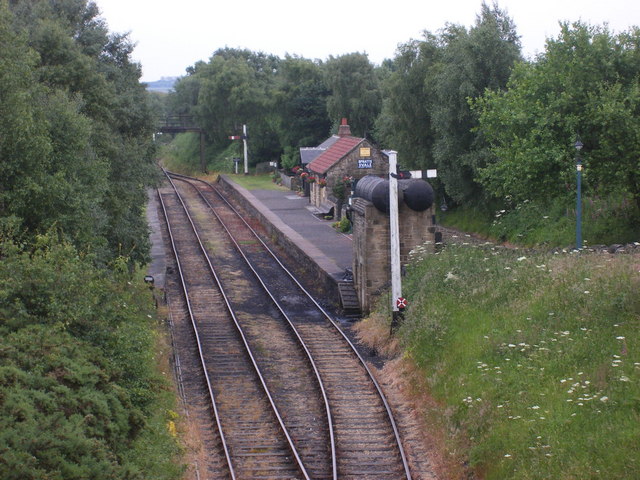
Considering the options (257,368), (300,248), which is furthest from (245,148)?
(257,368)

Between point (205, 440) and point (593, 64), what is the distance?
16827 mm

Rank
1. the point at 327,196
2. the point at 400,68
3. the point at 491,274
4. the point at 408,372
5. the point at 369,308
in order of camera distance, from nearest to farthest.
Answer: the point at 408,372 < the point at 491,274 < the point at 369,308 < the point at 400,68 < the point at 327,196

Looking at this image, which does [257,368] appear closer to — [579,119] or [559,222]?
[579,119]

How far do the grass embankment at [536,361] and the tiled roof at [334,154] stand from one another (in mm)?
23427

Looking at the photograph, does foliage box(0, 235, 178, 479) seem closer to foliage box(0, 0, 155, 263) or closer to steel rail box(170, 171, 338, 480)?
foliage box(0, 0, 155, 263)

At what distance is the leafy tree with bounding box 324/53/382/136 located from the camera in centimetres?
5853

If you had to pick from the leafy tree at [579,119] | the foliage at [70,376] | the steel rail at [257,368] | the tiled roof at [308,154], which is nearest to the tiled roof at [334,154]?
the tiled roof at [308,154]

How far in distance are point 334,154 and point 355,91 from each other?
15.9 meters

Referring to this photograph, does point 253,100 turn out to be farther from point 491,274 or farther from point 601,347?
point 601,347

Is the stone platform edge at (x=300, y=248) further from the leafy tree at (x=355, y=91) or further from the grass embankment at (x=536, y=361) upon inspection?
the leafy tree at (x=355, y=91)

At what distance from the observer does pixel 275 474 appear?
1233 cm

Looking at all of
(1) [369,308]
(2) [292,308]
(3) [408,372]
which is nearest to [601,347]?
(3) [408,372]

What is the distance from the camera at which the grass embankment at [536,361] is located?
419 inches

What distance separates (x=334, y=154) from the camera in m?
44.4
